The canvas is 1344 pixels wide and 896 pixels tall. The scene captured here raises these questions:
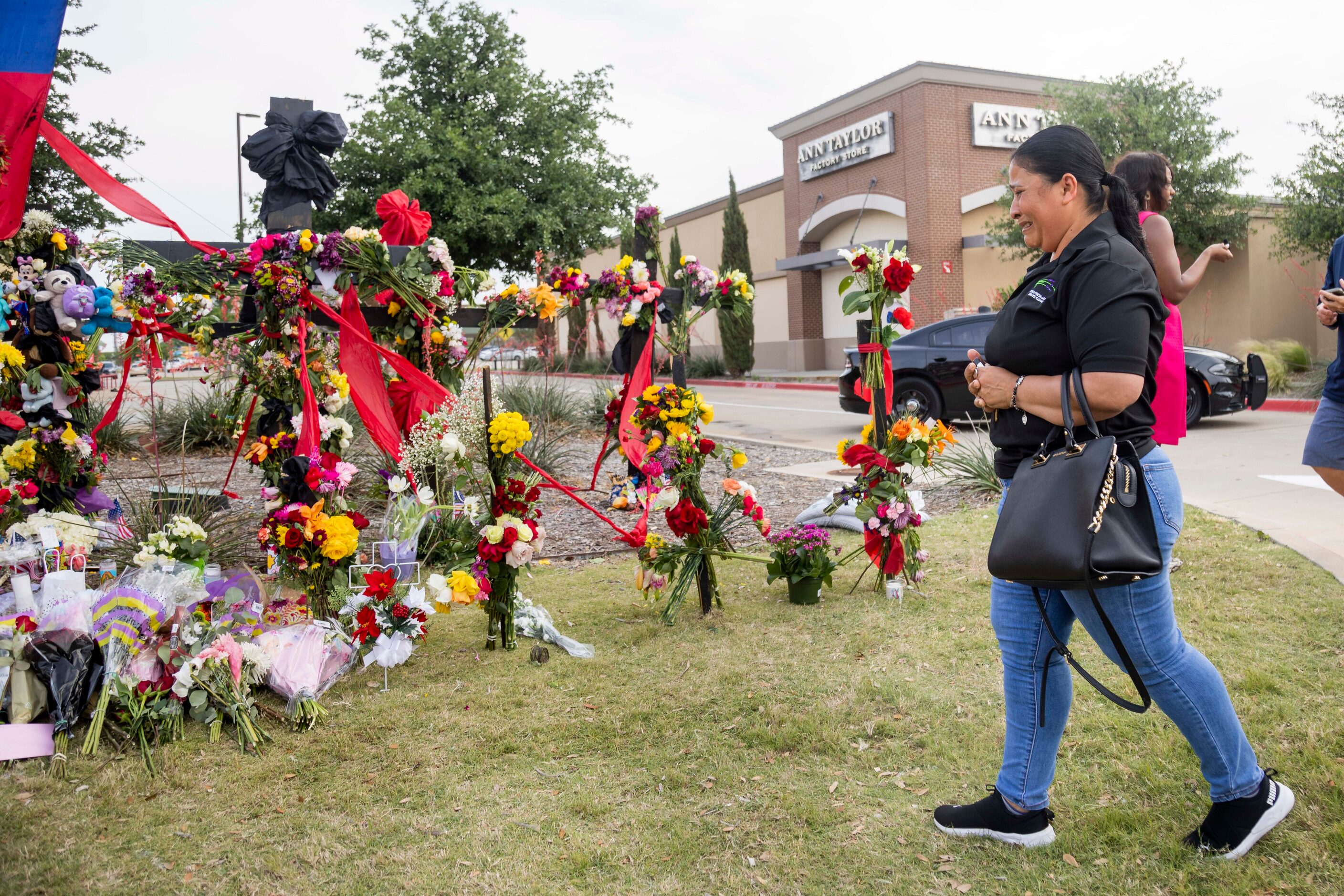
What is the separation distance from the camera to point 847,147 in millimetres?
24516

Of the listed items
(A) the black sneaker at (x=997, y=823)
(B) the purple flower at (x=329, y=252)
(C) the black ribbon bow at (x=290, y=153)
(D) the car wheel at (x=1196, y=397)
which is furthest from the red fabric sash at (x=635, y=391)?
(D) the car wheel at (x=1196, y=397)

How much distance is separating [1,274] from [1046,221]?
4963 millimetres

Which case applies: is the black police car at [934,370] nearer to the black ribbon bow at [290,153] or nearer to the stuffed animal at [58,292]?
the black ribbon bow at [290,153]

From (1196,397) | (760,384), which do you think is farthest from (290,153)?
(760,384)

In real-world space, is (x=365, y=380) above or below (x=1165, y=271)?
below

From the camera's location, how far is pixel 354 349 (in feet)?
15.5

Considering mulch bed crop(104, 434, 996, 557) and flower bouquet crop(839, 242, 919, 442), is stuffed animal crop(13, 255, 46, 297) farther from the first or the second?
flower bouquet crop(839, 242, 919, 442)

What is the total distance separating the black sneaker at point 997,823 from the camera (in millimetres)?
2408

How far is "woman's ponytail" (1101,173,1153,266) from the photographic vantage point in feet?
7.15

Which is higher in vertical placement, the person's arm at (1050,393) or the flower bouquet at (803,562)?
the person's arm at (1050,393)

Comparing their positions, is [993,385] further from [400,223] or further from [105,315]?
[105,315]

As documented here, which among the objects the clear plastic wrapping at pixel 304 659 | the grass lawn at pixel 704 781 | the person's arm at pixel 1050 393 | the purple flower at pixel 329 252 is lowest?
the grass lawn at pixel 704 781

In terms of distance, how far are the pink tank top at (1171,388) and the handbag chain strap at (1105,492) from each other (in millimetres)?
1495

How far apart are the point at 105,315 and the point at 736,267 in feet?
70.4
